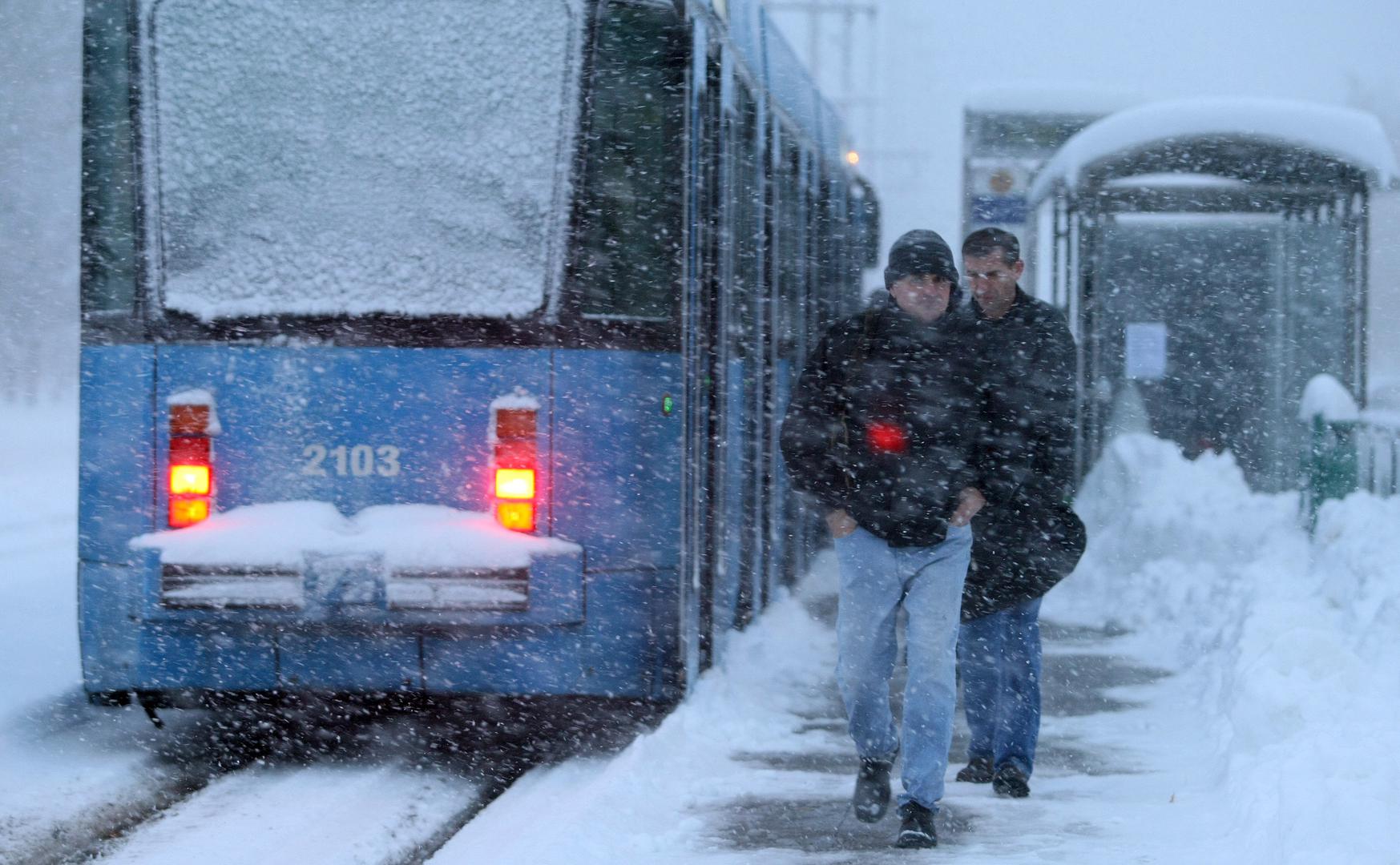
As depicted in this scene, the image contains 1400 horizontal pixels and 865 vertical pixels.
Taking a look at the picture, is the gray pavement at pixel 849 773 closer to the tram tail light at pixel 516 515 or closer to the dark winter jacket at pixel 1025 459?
the dark winter jacket at pixel 1025 459

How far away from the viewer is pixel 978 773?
20.9ft

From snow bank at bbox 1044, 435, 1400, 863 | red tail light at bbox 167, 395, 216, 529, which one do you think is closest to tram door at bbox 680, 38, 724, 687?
red tail light at bbox 167, 395, 216, 529

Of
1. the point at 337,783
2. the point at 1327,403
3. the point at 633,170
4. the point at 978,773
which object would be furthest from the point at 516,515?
the point at 1327,403

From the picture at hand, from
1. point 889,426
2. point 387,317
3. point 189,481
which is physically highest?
point 387,317

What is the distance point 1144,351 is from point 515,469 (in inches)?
459

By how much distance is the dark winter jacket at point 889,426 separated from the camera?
17.6 feet

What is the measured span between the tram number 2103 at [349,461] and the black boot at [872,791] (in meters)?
2.02

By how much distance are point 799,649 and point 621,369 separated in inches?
114

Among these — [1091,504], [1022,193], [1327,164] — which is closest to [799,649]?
[1091,504]

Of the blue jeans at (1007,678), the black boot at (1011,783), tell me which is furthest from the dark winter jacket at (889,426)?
A: the black boot at (1011,783)

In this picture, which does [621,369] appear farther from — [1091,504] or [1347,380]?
[1347,380]

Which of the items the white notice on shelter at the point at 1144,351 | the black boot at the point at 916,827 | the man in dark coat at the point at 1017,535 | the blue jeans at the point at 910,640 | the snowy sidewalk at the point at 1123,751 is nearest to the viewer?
the snowy sidewalk at the point at 1123,751

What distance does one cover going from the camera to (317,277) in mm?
6461

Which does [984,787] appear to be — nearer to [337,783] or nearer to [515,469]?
[515,469]
